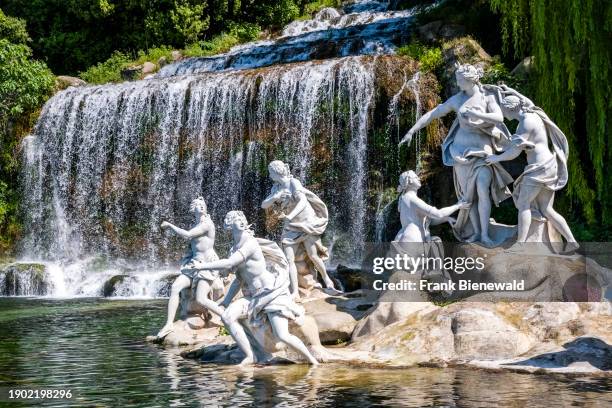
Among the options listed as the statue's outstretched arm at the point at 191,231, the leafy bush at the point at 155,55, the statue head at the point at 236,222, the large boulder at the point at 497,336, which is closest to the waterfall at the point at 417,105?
the statue's outstretched arm at the point at 191,231

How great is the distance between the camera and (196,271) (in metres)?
14.5

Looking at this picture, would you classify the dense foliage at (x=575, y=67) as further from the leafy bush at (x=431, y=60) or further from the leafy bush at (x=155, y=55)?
the leafy bush at (x=155, y=55)

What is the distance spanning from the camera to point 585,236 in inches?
805

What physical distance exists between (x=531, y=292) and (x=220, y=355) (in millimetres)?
4456

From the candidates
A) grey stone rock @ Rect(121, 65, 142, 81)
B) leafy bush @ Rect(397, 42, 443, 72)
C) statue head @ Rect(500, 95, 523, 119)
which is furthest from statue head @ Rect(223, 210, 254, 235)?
grey stone rock @ Rect(121, 65, 142, 81)

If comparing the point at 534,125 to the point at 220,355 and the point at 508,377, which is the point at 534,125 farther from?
the point at 220,355

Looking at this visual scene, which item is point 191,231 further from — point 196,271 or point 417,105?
point 417,105

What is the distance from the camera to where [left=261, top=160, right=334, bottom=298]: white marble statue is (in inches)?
572

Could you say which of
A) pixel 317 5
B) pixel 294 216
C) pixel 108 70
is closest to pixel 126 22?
pixel 108 70

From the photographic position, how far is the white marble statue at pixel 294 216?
47.6 feet

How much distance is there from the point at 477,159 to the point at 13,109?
22.2 meters

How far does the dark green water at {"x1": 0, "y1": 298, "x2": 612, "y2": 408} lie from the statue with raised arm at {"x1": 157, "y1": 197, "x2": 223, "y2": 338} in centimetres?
86

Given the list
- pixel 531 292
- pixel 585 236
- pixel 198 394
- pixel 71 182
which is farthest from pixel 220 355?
pixel 71 182

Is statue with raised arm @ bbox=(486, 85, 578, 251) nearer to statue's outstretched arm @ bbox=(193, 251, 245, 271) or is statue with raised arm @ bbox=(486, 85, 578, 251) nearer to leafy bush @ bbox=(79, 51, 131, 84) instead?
statue's outstretched arm @ bbox=(193, 251, 245, 271)
